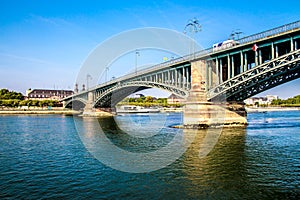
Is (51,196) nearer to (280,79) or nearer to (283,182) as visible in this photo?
(283,182)

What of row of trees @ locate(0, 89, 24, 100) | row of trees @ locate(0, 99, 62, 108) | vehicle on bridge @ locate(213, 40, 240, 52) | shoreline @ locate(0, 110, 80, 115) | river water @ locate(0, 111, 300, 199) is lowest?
river water @ locate(0, 111, 300, 199)

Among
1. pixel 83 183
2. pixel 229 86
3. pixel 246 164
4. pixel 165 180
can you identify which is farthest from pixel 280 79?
pixel 83 183

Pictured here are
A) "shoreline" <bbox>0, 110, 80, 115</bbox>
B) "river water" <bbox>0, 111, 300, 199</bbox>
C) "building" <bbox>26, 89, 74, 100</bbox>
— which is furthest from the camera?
"building" <bbox>26, 89, 74, 100</bbox>

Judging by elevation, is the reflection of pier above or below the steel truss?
below

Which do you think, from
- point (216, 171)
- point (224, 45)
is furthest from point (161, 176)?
point (224, 45)

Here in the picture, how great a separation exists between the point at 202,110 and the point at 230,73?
7363 mm

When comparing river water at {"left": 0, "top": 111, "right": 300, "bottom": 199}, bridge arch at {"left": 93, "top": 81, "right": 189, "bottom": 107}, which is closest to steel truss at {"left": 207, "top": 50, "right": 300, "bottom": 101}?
bridge arch at {"left": 93, "top": 81, "right": 189, "bottom": 107}

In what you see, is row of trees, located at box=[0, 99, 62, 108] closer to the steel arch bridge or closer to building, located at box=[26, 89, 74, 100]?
building, located at box=[26, 89, 74, 100]

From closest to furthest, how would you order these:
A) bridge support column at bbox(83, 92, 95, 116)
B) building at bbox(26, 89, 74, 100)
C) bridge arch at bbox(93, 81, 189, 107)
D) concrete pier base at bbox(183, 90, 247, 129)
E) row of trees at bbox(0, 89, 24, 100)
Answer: concrete pier base at bbox(183, 90, 247, 129), bridge arch at bbox(93, 81, 189, 107), bridge support column at bbox(83, 92, 95, 116), row of trees at bbox(0, 89, 24, 100), building at bbox(26, 89, 74, 100)

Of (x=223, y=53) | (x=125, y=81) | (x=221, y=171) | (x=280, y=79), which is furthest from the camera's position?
(x=125, y=81)

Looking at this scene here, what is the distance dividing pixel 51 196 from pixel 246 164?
13.3m

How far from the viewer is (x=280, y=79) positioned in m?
41.2

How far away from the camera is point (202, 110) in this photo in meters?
44.9

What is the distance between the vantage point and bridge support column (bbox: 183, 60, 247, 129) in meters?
45.0
